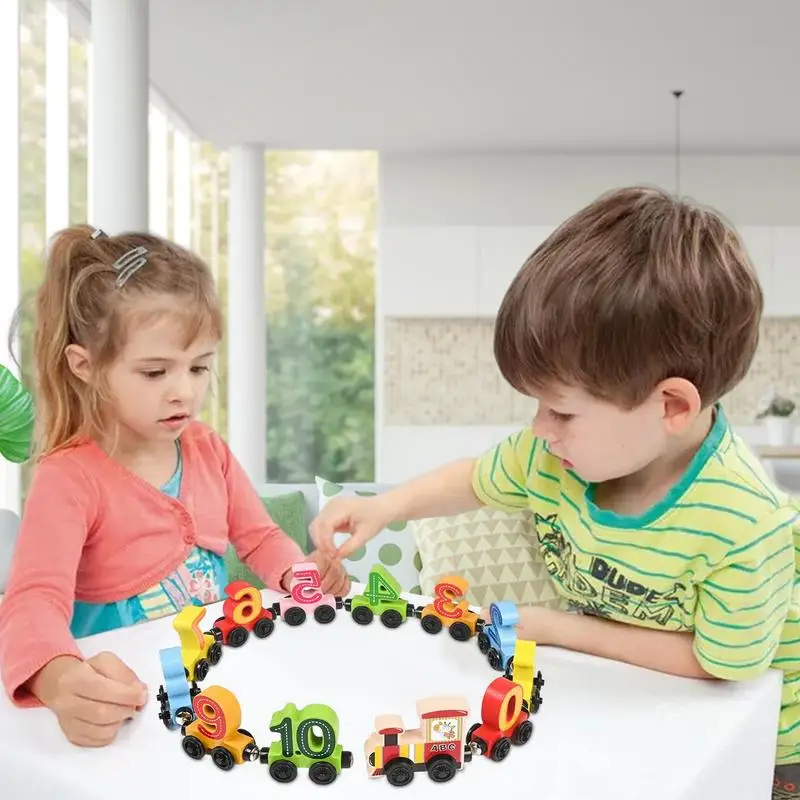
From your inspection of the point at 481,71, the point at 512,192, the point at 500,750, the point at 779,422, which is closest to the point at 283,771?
the point at 500,750

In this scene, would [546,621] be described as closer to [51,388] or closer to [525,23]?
[51,388]

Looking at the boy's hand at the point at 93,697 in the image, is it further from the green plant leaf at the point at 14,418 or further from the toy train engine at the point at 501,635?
the green plant leaf at the point at 14,418

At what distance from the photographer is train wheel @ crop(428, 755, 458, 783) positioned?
0.62 meters

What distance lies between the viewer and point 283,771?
2.05 feet

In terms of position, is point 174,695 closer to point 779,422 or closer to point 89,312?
point 89,312

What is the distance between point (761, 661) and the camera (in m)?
0.81

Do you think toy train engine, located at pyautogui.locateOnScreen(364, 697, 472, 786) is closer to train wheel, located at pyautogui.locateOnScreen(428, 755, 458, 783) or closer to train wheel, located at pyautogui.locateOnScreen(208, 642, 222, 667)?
train wheel, located at pyautogui.locateOnScreen(428, 755, 458, 783)

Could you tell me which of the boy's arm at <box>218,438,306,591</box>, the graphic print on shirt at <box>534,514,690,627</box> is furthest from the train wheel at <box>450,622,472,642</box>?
the boy's arm at <box>218,438,306,591</box>

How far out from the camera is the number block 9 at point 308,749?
624mm

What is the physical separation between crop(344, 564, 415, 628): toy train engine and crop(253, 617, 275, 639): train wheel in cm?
8

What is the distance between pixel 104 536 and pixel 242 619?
28cm

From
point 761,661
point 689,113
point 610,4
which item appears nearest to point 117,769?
point 761,661

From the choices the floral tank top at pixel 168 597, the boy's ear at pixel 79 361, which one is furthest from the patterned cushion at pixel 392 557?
the boy's ear at pixel 79 361

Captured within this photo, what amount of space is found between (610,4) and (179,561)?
3.59m
